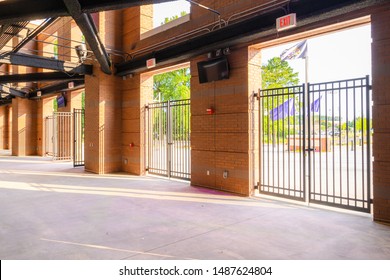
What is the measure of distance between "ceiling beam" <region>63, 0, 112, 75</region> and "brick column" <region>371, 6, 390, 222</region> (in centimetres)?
512

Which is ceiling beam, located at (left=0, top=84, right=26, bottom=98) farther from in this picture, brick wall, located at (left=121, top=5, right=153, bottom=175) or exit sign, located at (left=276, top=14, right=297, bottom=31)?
exit sign, located at (left=276, top=14, right=297, bottom=31)

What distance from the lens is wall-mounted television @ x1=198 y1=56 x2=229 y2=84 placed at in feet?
22.1

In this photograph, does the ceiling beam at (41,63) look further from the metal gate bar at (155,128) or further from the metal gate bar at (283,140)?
the metal gate bar at (283,140)

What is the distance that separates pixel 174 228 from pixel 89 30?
5.06m

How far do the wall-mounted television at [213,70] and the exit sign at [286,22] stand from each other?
5.79ft

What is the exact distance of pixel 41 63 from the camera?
922 centimetres

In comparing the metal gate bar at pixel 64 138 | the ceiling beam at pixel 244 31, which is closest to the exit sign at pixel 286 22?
the ceiling beam at pixel 244 31

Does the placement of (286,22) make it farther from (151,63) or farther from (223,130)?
(151,63)

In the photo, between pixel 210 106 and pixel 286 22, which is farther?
pixel 210 106

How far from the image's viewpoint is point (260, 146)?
6.73 m

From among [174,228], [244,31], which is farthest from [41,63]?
[174,228]

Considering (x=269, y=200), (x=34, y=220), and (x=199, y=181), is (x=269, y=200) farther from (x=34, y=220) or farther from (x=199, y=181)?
(x=34, y=220)

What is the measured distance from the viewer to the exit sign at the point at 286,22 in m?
4.94

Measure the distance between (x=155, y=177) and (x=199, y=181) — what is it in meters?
2.16
